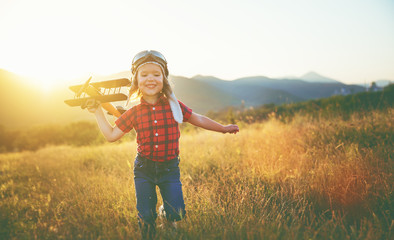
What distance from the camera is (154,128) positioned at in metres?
2.20

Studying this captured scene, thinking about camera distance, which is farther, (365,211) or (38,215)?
(38,215)

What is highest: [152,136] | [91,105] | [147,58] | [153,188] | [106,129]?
[147,58]

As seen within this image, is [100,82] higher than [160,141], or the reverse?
[100,82]

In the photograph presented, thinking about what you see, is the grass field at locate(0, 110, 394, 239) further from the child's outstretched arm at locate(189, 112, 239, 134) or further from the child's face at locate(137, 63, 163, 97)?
the child's face at locate(137, 63, 163, 97)

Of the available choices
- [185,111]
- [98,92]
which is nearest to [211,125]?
[185,111]

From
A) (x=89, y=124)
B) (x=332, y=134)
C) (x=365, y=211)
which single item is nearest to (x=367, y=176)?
(x=365, y=211)

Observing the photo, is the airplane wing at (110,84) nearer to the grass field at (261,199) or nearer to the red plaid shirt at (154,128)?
the red plaid shirt at (154,128)

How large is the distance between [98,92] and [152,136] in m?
0.74

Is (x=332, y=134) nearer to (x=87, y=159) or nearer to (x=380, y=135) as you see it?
(x=380, y=135)

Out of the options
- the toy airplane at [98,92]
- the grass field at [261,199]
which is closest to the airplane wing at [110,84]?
the toy airplane at [98,92]

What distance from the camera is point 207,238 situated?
5.83ft

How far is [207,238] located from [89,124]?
24810 millimetres

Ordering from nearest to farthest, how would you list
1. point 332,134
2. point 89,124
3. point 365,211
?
point 365,211 < point 332,134 < point 89,124

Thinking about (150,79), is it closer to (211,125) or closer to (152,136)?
(152,136)
